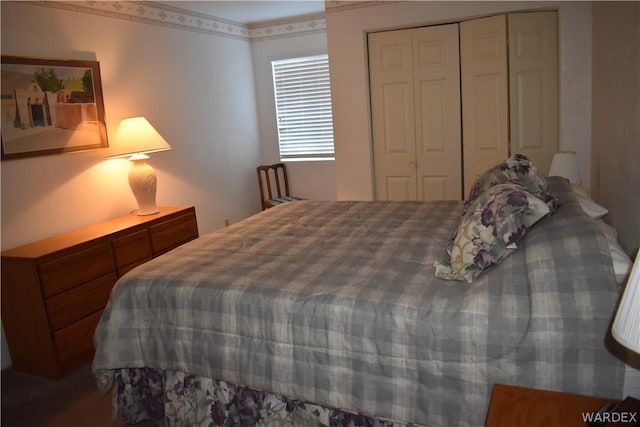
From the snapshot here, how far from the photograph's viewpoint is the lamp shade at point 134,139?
364 cm

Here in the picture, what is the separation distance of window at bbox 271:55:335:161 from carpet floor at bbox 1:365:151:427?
350 centimetres

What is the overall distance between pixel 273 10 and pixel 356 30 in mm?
1153

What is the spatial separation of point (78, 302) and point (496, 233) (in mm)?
2521

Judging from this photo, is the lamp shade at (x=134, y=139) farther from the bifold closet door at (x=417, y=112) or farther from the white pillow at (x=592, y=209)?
the white pillow at (x=592, y=209)

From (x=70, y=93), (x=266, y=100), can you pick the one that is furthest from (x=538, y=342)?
(x=266, y=100)

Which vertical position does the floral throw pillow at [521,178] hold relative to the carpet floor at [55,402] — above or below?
above

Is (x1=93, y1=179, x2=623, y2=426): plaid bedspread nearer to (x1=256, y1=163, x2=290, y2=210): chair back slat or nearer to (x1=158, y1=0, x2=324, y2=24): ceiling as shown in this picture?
(x1=158, y1=0, x2=324, y2=24): ceiling

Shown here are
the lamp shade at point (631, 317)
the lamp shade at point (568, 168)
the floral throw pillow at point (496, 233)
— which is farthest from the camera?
the lamp shade at point (568, 168)

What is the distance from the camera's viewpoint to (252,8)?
4828 mm

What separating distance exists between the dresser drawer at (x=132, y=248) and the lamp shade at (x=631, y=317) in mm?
3127

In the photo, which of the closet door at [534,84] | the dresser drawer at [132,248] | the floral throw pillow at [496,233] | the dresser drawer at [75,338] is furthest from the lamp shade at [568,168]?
the dresser drawer at [75,338]

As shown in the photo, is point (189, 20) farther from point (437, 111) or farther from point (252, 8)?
point (437, 111)

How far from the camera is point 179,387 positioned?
210cm

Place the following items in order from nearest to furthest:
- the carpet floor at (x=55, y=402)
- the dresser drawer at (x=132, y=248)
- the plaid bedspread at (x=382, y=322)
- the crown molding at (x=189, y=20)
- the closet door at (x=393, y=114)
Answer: the plaid bedspread at (x=382, y=322)
the carpet floor at (x=55, y=402)
the dresser drawer at (x=132, y=248)
the crown molding at (x=189, y=20)
the closet door at (x=393, y=114)
